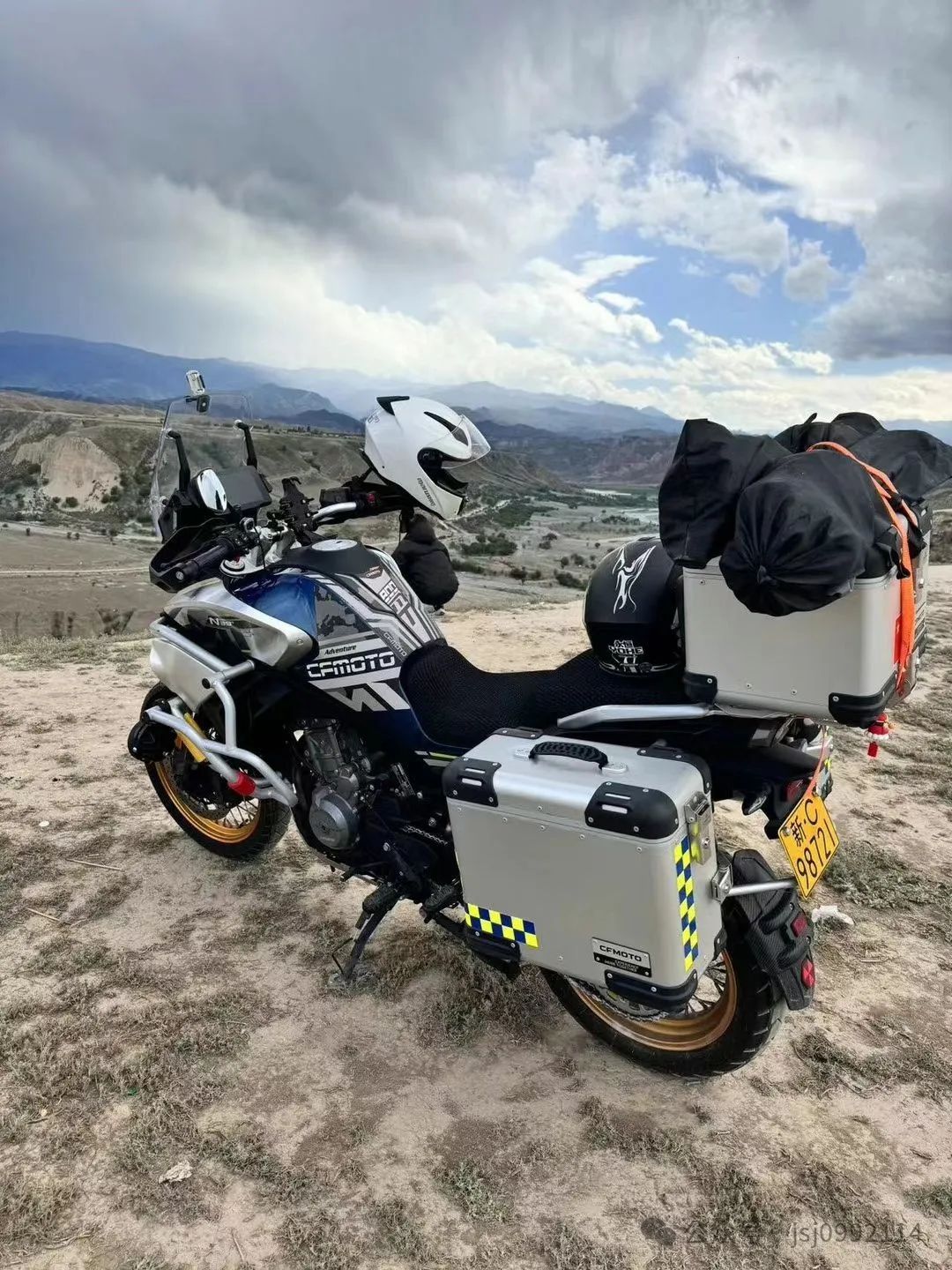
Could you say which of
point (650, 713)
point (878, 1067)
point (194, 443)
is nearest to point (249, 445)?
point (194, 443)

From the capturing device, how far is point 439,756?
2709 mm

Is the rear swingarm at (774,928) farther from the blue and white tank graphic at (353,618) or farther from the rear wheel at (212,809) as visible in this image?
the rear wheel at (212,809)

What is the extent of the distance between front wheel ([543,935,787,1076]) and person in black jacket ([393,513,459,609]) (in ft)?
4.67

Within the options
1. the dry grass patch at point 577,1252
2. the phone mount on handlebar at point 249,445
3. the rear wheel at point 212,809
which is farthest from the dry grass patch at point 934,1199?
the phone mount on handlebar at point 249,445

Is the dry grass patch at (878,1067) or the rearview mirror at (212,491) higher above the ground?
the rearview mirror at (212,491)

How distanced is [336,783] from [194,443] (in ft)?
5.00

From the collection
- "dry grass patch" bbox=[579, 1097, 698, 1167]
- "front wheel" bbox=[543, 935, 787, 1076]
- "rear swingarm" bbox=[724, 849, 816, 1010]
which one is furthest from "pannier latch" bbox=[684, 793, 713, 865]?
"dry grass patch" bbox=[579, 1097, 698, 1167]

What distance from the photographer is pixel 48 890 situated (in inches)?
145

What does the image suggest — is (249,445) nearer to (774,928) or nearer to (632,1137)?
(774,928)

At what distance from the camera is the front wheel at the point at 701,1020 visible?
2.29 m

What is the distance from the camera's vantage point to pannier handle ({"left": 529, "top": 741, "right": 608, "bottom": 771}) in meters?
2.11

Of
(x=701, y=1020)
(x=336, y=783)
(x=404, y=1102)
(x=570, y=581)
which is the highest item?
(x=336, y=783)

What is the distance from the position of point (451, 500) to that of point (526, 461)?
279 ft

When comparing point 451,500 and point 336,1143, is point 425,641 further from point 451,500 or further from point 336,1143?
point 336,1143
